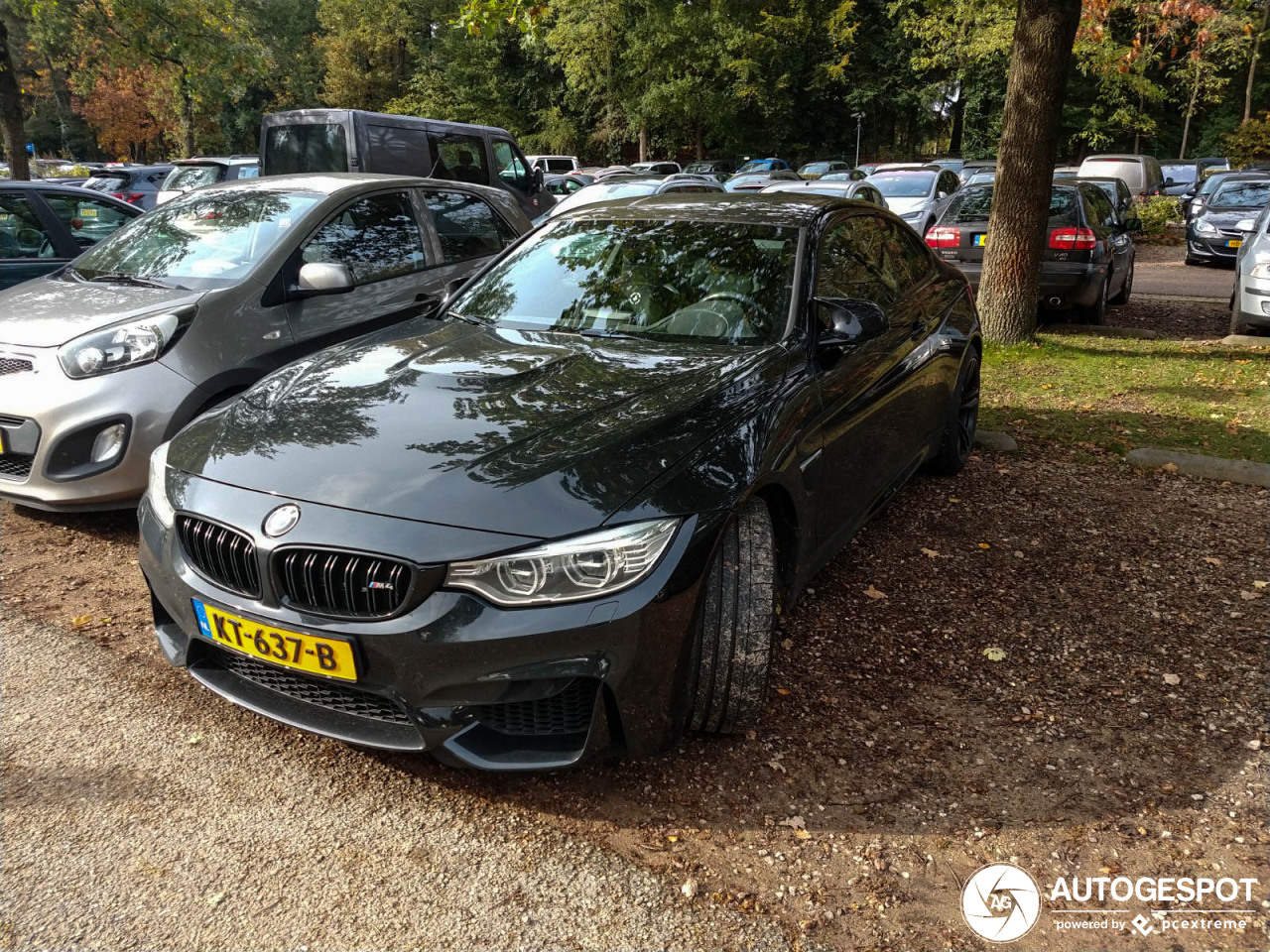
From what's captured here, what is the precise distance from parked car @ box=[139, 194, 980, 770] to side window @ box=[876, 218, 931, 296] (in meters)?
0.92

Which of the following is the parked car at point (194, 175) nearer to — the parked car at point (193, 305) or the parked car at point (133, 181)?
the parked car at point (133, 181)

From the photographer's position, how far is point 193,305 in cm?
463

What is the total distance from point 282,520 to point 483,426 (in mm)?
640

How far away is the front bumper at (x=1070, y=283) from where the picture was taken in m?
9.53

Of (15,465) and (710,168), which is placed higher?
(710,168)

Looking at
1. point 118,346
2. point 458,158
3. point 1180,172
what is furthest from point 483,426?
point 1180,172

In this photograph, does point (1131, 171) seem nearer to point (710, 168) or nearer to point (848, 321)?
point (710, 168)

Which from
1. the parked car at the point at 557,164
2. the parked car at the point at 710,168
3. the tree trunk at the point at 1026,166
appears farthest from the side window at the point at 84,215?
the parked car at the point at 557,164

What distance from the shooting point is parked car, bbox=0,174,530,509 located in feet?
13.9

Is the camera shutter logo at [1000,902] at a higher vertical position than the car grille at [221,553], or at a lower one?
lower

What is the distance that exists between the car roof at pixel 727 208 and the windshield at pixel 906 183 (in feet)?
42.9

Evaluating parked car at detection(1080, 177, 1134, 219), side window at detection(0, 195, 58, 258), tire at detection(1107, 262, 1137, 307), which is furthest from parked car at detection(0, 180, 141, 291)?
parked car at detection(1080, 177, 1134, 219)

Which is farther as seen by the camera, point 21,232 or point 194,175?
point 194,175

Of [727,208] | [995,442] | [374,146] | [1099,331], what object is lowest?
[1099,331]
